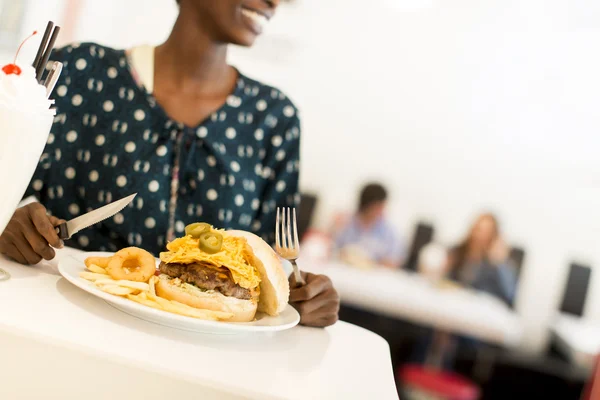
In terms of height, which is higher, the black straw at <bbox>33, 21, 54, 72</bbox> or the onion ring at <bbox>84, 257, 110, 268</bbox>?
the black straw at <bbox>33, 21, 54, 72</bbox>

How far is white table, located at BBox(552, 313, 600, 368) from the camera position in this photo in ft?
13.6

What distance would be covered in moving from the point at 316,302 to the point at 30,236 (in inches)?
17.4

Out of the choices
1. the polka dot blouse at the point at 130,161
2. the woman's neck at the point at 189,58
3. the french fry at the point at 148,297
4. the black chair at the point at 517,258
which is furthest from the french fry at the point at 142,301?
the black chair at the point at 517,258

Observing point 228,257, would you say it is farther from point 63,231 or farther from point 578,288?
point 578,288

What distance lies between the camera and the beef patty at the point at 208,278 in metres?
0.82

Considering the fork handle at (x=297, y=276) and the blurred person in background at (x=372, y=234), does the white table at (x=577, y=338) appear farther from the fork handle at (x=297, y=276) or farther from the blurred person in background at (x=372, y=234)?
the fork handle at (x=297, y=276)

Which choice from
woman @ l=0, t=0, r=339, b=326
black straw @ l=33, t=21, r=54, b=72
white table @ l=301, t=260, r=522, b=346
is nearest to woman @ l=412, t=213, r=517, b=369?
white table @ l=301, t=260, r=522, b=346

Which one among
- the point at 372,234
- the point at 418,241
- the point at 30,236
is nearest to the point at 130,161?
the point at 30,236

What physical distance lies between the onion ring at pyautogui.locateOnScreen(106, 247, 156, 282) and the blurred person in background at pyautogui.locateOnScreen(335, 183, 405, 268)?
12.0 feet

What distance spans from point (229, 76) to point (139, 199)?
401 millimetres

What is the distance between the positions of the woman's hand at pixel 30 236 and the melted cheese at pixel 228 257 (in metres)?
0.17

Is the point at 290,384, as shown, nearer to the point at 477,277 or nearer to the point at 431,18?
the point at 477,277

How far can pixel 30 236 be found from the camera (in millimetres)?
877

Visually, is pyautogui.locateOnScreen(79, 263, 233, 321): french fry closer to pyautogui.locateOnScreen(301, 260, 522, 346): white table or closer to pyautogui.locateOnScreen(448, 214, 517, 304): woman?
pyautogui.locateOnScreen(301, 260, 522, 346): white table
